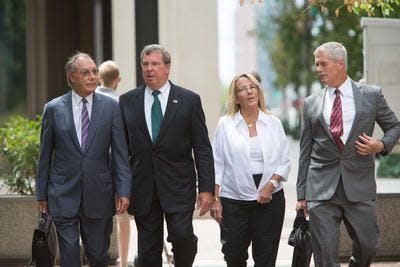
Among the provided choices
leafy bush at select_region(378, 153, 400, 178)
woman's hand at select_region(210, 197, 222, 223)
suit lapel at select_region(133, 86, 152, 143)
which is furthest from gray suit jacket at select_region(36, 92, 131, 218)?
leafy bush at select_region(378, 153, 400, 178)

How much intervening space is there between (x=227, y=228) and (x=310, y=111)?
122cm

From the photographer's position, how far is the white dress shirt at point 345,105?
26.7 feet

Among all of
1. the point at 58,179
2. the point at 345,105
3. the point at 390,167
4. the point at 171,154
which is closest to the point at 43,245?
the point at 58,179

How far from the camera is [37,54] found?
24031 millimetres

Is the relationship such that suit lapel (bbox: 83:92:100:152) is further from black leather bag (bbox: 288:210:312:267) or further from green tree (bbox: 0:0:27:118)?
green tree (bbox: 0:0:27:118)

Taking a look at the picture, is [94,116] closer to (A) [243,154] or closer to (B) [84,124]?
(B) [84,124]

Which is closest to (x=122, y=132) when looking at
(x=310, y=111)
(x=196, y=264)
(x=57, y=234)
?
(x=57, y=234)

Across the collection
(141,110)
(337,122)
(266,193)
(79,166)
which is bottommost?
(266,193)

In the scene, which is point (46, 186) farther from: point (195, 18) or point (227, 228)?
point (195, 18)

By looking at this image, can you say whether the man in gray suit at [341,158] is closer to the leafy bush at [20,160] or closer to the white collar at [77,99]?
the white collar at [77,99]

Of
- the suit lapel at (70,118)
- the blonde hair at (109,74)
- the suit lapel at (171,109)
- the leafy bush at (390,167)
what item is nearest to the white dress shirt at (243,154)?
the suit lapel at (171,109)

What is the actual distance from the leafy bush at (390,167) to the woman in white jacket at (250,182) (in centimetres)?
1494

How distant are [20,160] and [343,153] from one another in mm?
4660

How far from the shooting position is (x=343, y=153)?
812 centimetres
